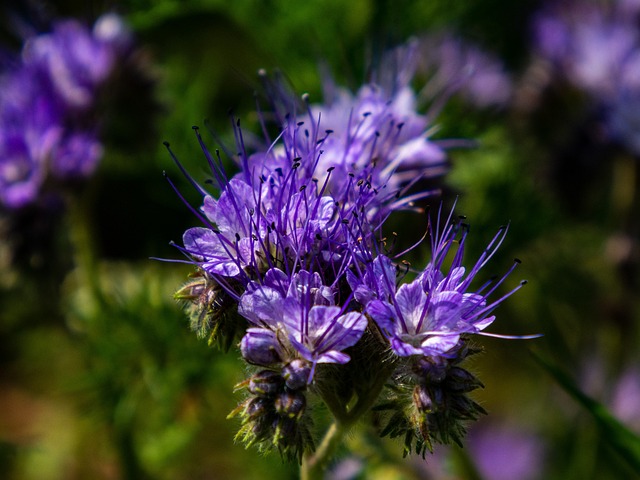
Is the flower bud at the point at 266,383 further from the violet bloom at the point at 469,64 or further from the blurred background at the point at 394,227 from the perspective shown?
the violet bloom at the point at 469,64

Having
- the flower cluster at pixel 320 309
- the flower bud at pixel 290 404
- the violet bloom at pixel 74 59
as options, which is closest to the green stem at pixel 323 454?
the flower cluster at pixel 320 309

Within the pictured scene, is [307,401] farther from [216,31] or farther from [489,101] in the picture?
[216,31]

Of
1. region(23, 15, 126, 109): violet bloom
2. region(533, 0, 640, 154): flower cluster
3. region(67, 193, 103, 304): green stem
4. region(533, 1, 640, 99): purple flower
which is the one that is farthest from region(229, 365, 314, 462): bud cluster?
region(533, 1, 640, 99): purple flower

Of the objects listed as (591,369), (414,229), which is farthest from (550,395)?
(414,229)

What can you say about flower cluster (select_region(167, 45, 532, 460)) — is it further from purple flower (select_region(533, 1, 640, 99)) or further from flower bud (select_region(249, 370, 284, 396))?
purple flower (select_region(533, 1, 640, 99))

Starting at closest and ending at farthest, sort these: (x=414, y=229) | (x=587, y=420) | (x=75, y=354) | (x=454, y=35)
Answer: (x=414, y=229) → (x=587, y=420) → (x=75, y=354) → (x=454, y=35)
